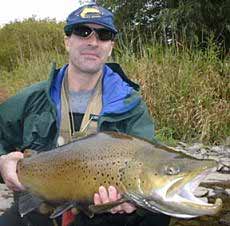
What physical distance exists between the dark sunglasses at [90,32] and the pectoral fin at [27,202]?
1051mm

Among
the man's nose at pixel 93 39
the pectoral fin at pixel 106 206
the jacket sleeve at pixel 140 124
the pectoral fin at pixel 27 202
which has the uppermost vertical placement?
the man's nose at pixel 93 39

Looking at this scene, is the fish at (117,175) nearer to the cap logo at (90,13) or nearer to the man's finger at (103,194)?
the man's finger at (103,194)

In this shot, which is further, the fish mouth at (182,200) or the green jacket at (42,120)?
the green jacket at (42,120)

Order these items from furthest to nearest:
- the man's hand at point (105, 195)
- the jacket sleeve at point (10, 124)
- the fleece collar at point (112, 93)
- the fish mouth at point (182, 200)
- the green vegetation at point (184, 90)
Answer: the green vegetation at point (184, 90), the jacket sleeve at point (10, 124), the fleece collar at point (112, 93), the man's hand at point (105, 195), the fish mouth at point (182, 200)

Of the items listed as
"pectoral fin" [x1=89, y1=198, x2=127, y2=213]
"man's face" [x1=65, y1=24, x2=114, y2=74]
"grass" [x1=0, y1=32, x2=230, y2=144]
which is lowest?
"grass" [x1=0, y1=32, x2=230, y2=144]

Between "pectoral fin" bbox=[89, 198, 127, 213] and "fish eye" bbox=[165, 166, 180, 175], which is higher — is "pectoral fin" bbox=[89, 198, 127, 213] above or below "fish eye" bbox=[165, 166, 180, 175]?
below

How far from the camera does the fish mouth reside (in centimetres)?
270

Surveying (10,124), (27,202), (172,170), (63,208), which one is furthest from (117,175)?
(10,124)

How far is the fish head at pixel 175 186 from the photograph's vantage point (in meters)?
2.71

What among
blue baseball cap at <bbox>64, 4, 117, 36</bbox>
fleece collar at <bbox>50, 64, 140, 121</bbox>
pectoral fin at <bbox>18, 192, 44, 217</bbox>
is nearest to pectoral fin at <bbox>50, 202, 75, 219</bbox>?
pectoral fin at <bbox>18, 192, 44, 217</bbox>

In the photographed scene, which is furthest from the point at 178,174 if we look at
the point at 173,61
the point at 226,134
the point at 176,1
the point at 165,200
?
the point at 176,1

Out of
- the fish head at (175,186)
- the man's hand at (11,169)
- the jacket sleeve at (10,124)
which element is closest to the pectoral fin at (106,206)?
the fish head at (175,186)

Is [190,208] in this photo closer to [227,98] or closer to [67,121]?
[67,121]

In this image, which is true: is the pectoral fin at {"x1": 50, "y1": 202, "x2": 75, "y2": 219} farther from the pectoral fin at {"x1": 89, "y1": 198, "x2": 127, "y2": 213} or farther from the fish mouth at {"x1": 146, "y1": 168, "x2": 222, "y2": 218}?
the fish mouth at {"x1": 146, "y1": 168, "x2": 222, "y2": 218}
